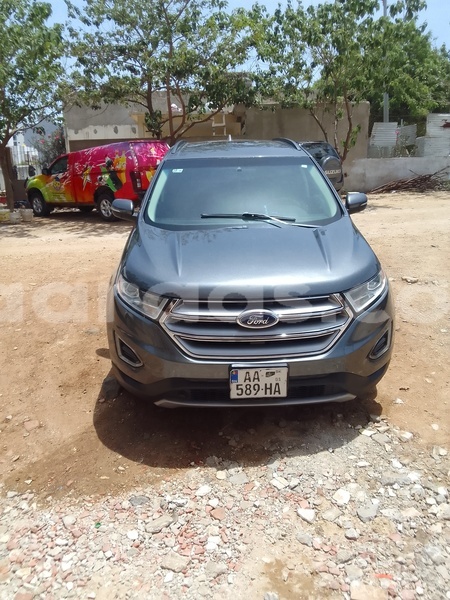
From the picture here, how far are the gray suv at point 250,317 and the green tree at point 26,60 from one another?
10.6m

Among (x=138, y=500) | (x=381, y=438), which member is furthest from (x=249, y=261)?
(x=138, y=500)

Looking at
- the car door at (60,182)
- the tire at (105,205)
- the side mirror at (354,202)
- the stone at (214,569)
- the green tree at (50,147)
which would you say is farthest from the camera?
the green tree at (50,147)

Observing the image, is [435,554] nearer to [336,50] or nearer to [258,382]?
[258,382]

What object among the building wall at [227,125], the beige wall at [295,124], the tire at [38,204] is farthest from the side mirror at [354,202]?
the beige wall at [295,124]

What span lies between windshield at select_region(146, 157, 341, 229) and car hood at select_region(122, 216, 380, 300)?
225mm

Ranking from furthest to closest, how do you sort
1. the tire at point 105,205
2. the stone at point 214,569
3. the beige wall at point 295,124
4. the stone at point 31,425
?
the beige wall at point 295,124
the tire at point 105,205
the stone at point 31,425
the stone at point 214,569

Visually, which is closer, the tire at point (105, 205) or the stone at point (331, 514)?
the stone at point (331, 514)

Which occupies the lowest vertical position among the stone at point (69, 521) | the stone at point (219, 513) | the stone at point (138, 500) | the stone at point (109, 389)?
the stone at point (219, 513)

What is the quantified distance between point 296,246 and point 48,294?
3.73 meters

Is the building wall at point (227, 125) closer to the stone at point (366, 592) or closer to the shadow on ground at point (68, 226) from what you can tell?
the shadow on ground at point (68, 226)

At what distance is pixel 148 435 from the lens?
3256 mm

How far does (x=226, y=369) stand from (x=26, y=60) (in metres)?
12.2

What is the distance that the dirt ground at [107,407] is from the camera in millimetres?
3018

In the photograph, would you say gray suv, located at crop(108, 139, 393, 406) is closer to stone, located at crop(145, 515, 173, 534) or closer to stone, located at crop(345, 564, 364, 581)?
stone, located at crop(145, 515, 173, 534)
